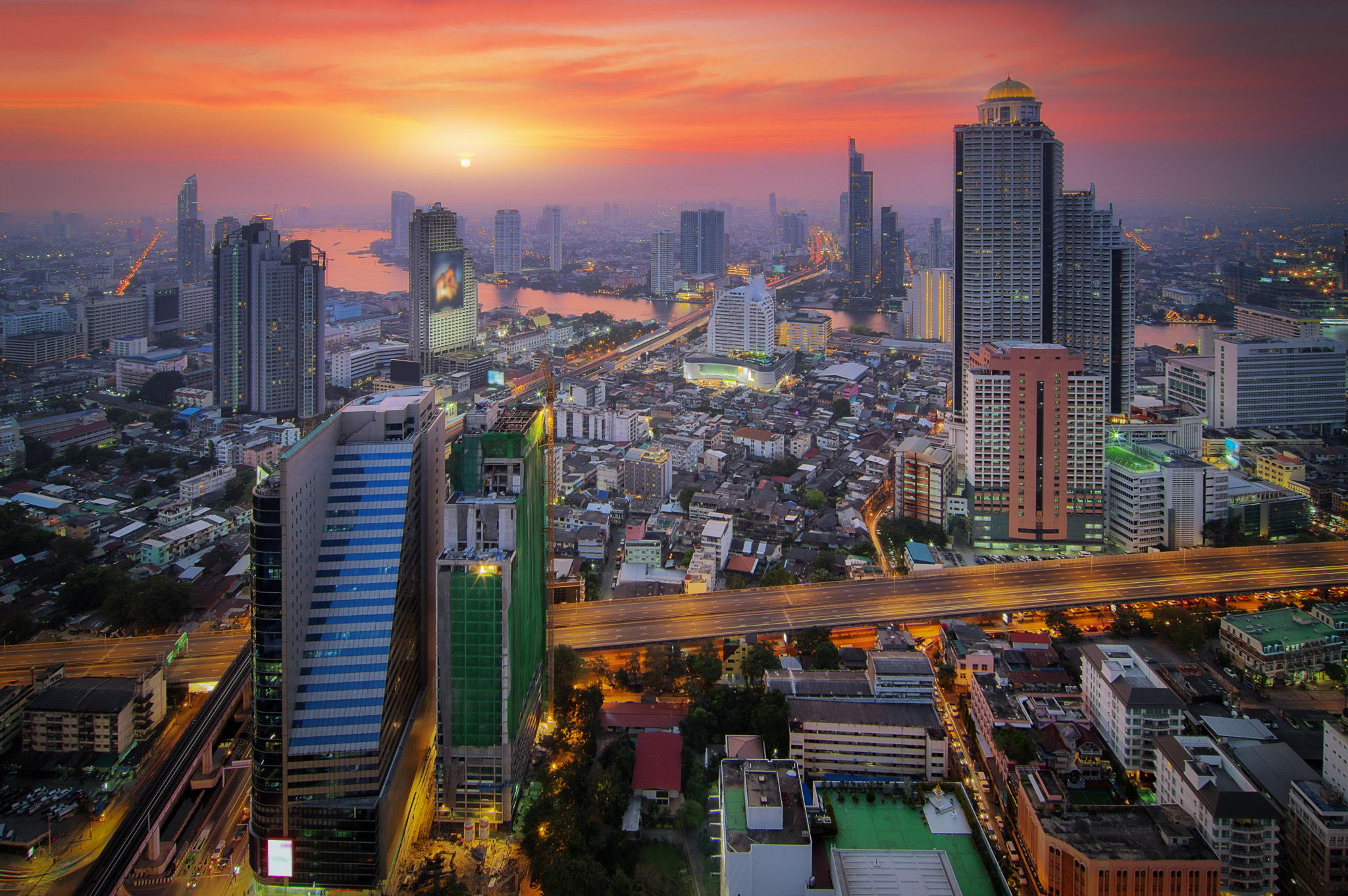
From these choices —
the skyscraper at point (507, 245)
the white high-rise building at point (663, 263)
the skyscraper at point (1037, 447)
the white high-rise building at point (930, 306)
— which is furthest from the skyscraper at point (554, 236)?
the skyscraper at point (1037, 447)

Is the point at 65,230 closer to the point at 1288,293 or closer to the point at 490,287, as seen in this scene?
the point at 490,287

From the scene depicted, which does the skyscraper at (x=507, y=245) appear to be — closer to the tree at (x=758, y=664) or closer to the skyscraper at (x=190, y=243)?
the skyscraper at (x=190, y=243)

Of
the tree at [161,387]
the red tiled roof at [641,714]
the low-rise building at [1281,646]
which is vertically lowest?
the red tiled roof at [641,714]

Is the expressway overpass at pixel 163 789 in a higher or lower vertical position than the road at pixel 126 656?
lower

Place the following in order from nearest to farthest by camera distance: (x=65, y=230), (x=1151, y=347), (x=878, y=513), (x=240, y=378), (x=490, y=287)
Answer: (x=878, y=513) < (x=240, y=378) < (x=65, y=230) < (x=1151, y=347) < (x=490, y=287)

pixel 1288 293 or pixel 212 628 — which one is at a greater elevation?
pixel 1288 293

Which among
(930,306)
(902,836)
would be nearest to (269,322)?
(902,836)

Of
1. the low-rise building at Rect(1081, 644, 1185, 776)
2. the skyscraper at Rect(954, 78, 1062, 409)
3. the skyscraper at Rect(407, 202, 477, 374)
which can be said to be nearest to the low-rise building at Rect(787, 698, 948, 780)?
the low-rise building at Rect(1081, 644, 1185, 776)

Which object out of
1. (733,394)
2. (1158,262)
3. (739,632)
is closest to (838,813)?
(739,632)
